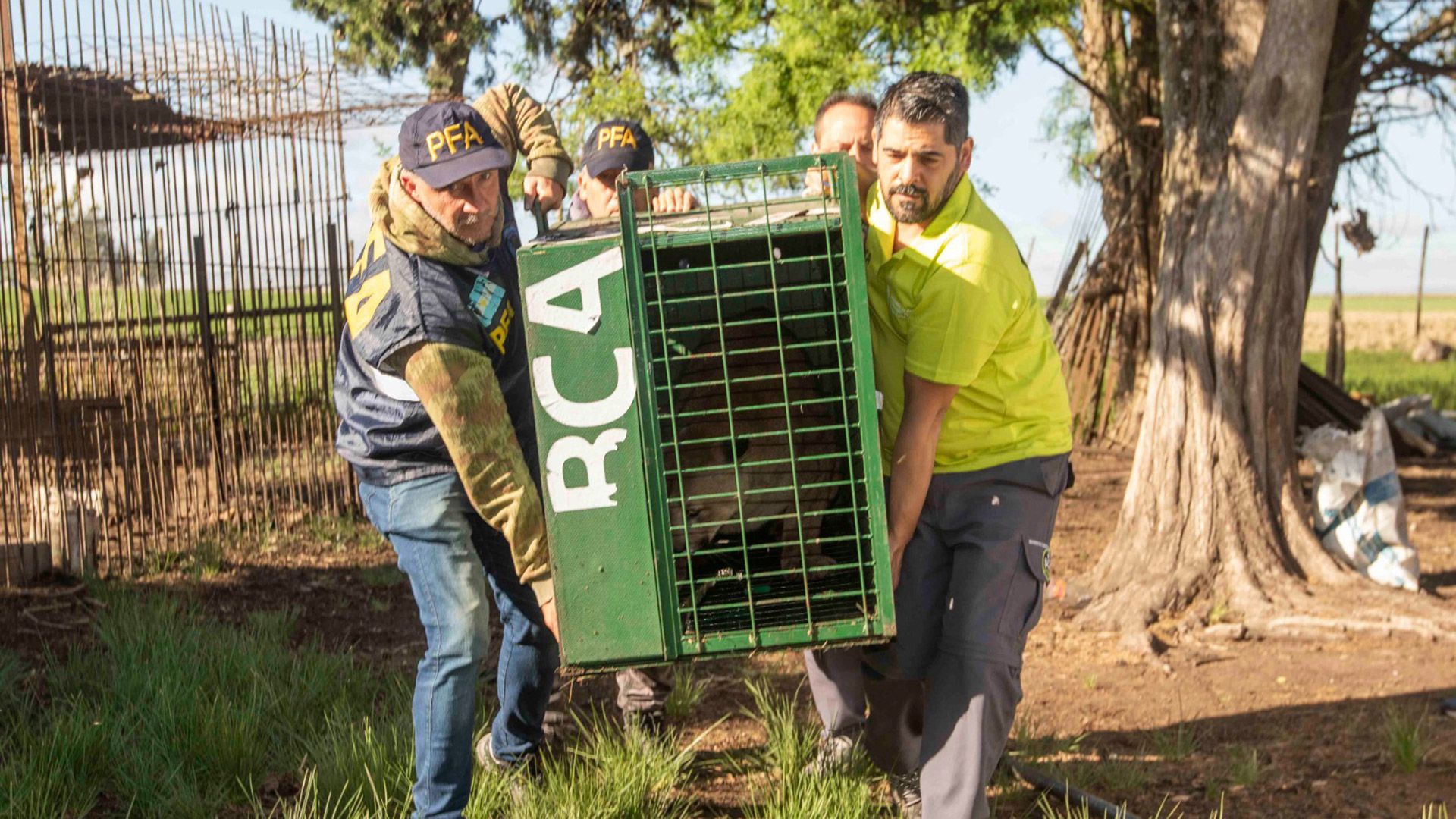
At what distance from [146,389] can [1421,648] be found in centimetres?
601

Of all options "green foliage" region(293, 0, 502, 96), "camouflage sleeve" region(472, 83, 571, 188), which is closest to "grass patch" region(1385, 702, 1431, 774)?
"camouflage sleeve" region(472, 83, 571, 188)

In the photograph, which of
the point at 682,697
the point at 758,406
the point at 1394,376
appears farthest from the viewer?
the point at 1394,376

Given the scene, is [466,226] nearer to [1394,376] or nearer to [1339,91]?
[1339,91]

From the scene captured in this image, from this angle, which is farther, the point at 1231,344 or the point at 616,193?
the point at 1231,344

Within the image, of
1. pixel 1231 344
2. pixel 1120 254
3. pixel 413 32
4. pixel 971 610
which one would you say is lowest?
pixel 971 610

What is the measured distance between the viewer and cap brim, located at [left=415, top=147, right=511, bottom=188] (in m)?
2.93

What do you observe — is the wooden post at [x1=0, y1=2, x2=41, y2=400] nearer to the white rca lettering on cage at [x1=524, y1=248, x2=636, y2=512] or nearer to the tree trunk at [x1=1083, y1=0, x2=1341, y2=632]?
the white rca lettering on cage at [x1=524, y1=248, x2=636, y2=512]

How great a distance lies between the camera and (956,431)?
121 inches

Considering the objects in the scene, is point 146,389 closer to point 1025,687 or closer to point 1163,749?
point 1025,687

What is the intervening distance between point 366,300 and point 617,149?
139 cm

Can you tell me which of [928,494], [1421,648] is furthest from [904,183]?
[1421,648]

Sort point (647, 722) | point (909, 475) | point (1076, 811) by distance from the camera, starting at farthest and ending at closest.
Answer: point (647, 722), point (1076, 811), point (909, 475)

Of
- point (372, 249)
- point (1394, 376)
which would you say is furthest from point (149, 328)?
point (1394, 376)

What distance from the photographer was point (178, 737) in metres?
3.76
